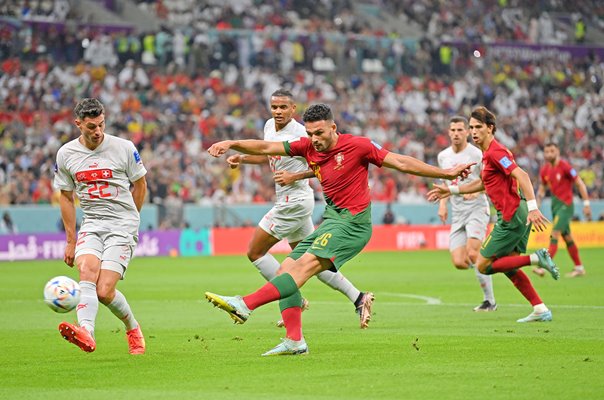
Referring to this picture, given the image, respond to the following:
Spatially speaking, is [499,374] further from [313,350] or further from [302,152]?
[302,152]

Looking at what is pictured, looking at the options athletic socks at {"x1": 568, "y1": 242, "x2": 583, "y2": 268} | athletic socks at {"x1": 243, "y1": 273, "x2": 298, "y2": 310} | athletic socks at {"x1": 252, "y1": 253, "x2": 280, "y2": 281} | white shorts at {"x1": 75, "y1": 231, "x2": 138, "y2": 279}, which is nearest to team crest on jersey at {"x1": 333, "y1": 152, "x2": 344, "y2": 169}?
athletic socks at {"x1": 243, "y1": 273, "x2": 298, "y2": 310}

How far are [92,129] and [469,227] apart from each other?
22.9ft

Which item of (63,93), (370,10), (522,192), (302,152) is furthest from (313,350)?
(370,10)

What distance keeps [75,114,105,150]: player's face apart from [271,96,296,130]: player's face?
3.01 m

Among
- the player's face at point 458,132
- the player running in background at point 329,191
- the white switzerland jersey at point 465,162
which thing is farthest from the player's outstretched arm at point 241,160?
the white switzerland jersey at point 465,162

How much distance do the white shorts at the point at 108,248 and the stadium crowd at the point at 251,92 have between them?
2094cm

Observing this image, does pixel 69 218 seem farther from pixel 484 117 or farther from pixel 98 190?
pixel 484 117

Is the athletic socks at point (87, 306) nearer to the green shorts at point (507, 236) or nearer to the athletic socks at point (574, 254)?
the green shorts at point (507, 236)

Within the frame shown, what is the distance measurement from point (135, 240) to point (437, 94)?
3310 cm

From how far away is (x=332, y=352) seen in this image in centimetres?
1002

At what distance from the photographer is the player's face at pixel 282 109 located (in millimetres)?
12703

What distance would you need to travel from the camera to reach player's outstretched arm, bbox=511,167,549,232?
38.3ft

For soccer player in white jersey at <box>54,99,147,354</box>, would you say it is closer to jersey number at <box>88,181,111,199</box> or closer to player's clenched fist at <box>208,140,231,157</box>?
jersey number at <box>88,181,111,199</box>

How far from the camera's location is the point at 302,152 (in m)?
10.2
